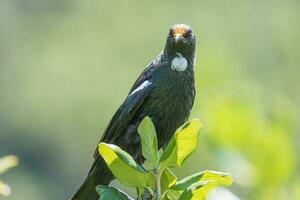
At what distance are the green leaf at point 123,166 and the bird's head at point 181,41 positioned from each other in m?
2.23

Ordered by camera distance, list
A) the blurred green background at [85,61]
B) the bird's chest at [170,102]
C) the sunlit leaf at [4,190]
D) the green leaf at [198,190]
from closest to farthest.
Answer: the green leaf at [198,190] < the sunlit leaf at [4,190] < the bird's chest at [170,102] < the blurred green background at [85,61]

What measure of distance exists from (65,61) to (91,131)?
10.8 feet

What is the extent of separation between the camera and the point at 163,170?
8.41 feet

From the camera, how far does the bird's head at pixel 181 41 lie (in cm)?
471

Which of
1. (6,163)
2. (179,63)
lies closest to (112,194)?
(6,163)

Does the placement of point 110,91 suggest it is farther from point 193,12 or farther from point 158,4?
point 158,4

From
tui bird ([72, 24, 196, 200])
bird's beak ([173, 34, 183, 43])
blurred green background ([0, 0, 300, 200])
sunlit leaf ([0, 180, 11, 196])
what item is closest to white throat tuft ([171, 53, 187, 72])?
tui bird ([72, 24, 196, 200])

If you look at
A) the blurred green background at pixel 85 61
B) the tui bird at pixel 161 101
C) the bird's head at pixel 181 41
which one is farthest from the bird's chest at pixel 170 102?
the blurred green background at pixel 85 61

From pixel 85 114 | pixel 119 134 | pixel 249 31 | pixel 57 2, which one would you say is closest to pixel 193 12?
pixel 249 31

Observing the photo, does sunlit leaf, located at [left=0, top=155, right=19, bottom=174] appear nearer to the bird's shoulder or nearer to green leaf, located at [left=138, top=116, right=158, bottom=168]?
green leaf, located at [left=138, top=116, right=158, bottom=168]

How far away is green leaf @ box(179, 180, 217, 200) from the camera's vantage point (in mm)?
2480

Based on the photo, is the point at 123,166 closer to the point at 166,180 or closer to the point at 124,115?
the point at 166,180

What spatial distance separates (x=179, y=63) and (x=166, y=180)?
2241 millimetres

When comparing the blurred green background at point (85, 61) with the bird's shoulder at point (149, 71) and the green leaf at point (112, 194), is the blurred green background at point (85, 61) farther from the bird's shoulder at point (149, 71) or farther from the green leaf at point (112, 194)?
the green leaf at point (112, 194)
